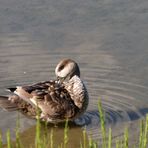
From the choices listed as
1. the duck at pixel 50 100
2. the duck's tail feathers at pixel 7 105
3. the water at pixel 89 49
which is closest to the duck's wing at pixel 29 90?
the duck at pixel 50 100

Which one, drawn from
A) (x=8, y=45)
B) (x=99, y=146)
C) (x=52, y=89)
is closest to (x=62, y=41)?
(x=8, y=45)

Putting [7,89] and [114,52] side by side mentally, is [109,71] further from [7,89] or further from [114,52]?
[7,89]

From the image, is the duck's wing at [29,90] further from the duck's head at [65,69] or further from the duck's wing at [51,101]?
the duck's head at [65,69]

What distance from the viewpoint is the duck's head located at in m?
7.41

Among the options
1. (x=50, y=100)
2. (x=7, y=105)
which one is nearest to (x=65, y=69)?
(x=50, y=100)

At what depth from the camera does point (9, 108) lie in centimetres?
720

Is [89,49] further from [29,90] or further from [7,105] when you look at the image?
[7,105]

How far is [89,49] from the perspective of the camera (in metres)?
8.67

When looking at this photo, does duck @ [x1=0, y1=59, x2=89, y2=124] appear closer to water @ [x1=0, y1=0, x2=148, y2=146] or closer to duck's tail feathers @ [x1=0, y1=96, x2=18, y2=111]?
duck's tail feathers @ [x1=0, y1=96, x2=18, y2=111]

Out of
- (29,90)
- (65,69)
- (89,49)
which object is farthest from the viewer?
(89,49)

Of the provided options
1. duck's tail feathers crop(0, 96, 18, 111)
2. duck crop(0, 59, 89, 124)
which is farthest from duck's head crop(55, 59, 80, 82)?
duck's tail feathers crop(0, 96, 18, 111)

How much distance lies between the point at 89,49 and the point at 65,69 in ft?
4.23

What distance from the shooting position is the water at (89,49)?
7.36m

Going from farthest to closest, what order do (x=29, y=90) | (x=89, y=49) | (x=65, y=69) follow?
(x=89, y=49)
(x=65, y=69)
(x=29, y=90)
